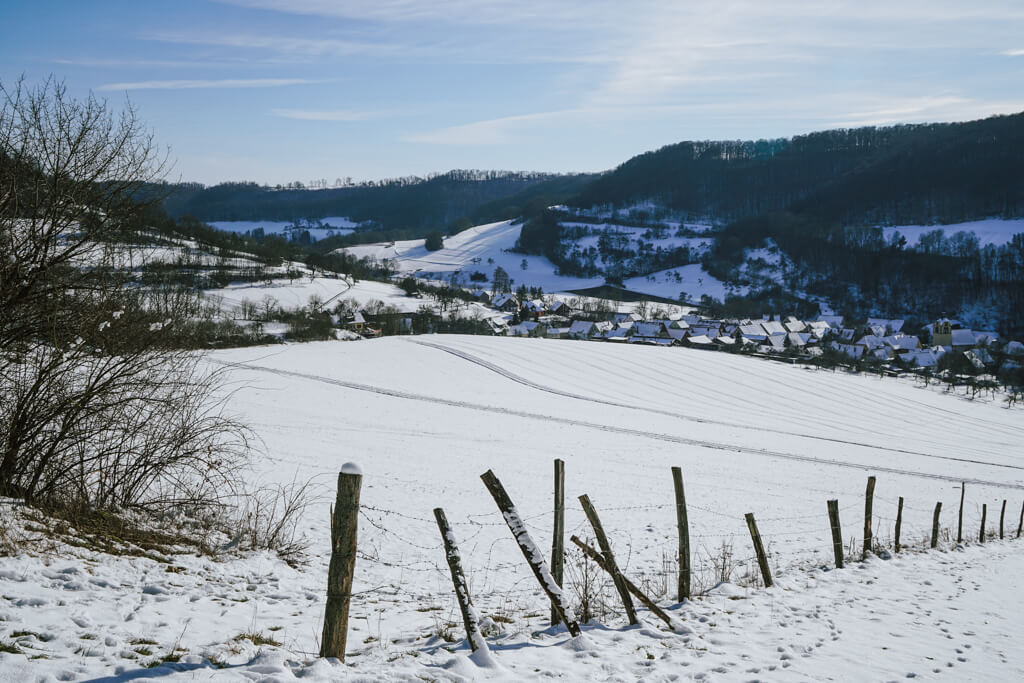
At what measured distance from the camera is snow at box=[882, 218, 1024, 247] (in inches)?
6319

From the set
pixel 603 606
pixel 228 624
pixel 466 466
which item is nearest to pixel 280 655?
pixel 228 624

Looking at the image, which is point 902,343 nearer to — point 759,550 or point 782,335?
point 782,335

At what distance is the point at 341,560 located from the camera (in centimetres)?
494

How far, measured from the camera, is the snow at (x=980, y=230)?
16050 centimetres

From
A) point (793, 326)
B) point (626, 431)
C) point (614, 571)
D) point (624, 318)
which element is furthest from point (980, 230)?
point (614, 571)

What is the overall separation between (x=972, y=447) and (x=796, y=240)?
6751 inches

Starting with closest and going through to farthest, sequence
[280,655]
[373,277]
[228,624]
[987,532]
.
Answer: [280,655]
[228,624]
[987,532]
[373,277]

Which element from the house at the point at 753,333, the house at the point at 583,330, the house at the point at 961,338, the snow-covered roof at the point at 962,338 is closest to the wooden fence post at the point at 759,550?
the house at the point at 583,330

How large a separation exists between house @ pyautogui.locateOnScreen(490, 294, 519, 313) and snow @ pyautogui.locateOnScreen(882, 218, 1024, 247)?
400 feet

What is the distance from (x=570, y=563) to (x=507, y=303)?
407 feet

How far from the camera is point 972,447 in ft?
124

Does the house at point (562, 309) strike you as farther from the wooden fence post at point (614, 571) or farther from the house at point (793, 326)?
the wooden fence post at point (614, 571)

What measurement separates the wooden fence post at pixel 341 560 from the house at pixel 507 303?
4854 inches

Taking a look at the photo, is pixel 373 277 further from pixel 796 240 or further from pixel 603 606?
pixel 603 606
